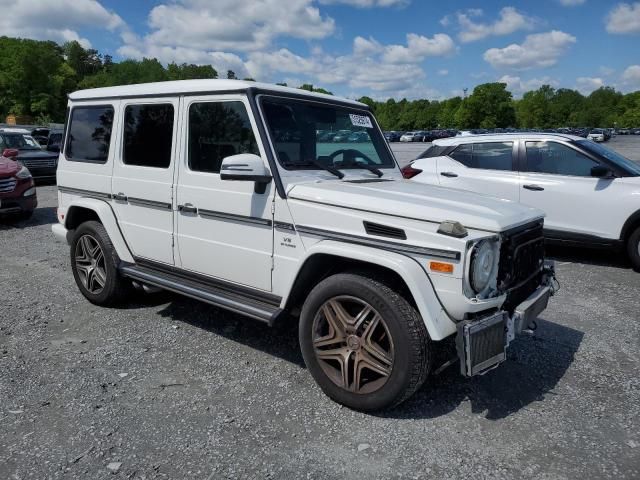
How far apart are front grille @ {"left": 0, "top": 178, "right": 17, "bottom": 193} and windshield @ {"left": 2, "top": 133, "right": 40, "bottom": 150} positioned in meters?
5.03

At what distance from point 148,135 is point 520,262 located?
10.5 feet

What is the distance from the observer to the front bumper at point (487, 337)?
295 centimetres

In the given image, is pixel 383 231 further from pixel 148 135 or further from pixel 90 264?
pixel 90 264

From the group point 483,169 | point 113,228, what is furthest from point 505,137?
point 113,228

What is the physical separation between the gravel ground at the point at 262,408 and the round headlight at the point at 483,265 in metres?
0.94

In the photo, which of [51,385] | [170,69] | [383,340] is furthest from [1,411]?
[170,69]

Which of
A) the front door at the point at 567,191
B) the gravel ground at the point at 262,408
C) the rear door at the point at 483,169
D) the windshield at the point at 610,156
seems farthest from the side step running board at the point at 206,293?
the windshield at the point at 610,156

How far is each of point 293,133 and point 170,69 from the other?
453 feet

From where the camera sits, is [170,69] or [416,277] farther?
[170,69]

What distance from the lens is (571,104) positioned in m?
129

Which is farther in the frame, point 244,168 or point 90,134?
point 90,134

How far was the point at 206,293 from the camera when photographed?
416 centimetres

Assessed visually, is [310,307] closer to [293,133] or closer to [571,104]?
[293,133]

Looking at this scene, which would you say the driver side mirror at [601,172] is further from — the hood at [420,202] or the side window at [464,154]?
the hood at [420,202]
